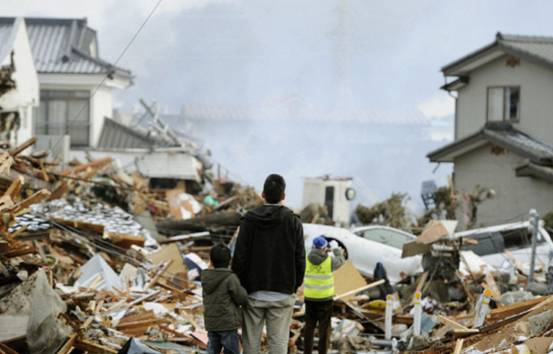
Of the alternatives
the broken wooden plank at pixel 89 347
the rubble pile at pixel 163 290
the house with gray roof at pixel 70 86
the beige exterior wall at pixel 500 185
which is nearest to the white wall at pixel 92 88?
the house with gray roof at pixel 70 86

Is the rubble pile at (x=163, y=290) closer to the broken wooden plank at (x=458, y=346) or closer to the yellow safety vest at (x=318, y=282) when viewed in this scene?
the broken wooden plank at (x=458, y=346)

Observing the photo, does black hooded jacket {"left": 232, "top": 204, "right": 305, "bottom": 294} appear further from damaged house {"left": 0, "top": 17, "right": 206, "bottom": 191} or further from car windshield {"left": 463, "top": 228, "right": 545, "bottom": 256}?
damaged house {"left": 0, "top": 17, "right": 206, "bottom": 191}

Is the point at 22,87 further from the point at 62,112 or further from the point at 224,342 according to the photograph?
the point at 224,342

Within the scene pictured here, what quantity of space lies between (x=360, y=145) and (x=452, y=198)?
7095 cm

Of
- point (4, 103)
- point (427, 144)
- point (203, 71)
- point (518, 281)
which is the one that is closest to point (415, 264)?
point (518, 281)

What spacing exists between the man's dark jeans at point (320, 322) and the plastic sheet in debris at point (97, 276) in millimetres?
4406

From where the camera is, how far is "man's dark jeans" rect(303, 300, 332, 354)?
1075cm

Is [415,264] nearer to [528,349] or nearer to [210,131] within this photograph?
[528,349]

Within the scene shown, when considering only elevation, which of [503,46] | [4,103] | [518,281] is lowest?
[518,281]

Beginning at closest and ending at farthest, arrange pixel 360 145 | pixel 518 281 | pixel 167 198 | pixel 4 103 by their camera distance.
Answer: pixel 518 281 → pixel 4 103 → pixel 167 198 → pixel 360 145

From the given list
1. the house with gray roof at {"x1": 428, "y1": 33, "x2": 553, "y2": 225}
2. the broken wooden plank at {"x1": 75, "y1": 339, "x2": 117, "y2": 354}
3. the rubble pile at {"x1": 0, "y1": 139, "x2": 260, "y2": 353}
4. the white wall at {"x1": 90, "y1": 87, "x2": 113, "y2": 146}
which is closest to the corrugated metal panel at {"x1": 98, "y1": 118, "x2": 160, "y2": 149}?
the white wall at {"x1": 90, "y1": 87, "x2": 113, "y2": 146}

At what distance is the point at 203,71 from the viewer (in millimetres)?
104688

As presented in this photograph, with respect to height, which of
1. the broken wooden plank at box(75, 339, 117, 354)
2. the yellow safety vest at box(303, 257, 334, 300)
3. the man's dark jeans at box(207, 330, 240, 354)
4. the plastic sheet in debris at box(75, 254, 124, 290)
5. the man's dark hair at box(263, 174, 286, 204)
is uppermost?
the man's dark hair at box(263, 174, 286, 204)

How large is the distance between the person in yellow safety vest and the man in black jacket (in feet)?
6.64
